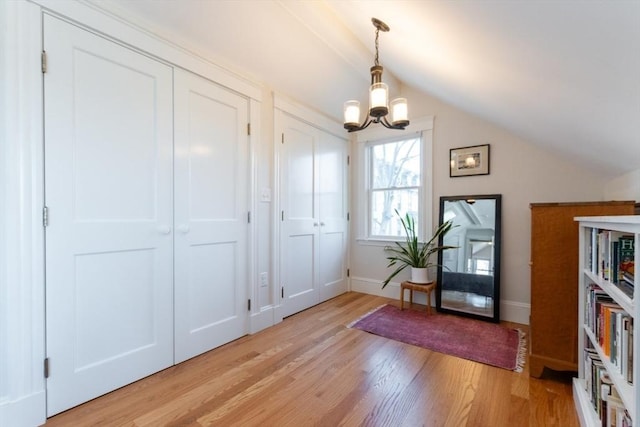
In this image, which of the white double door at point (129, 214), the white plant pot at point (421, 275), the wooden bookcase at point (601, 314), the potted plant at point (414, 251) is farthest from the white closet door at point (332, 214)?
the wooden bookcase at point (601, 314)

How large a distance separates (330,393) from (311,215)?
1895 mm

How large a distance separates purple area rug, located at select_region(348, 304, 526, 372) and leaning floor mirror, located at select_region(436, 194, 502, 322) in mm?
166

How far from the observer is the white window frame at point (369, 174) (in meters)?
3.27

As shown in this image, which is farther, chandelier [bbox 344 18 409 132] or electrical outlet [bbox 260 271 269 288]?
electrical outlet [bbox 260 271 269 288]

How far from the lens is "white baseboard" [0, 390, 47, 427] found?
1292 millimetres

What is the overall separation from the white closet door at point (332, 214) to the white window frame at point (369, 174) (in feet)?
0.73

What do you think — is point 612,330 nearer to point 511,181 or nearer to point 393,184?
point 511,181

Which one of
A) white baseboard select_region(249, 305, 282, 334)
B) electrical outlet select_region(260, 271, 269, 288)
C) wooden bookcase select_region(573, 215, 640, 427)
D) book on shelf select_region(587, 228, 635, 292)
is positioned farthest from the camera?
electrical outlet select_region(260, 271, 269, 288)

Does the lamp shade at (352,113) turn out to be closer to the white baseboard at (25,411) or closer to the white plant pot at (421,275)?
the white plant pot at (421,275)

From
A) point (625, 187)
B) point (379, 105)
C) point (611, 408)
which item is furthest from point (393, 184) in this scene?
point (611, 408)

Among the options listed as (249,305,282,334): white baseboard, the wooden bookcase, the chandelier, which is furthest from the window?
the wooden bookcase

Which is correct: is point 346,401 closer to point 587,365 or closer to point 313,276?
point 587,365

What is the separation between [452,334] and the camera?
2.44 meters

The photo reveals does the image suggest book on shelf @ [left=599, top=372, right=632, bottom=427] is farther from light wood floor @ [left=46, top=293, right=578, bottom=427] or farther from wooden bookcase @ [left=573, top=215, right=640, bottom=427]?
light wood floor @ [left=46, top=293, right=578, bottom=427]
